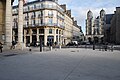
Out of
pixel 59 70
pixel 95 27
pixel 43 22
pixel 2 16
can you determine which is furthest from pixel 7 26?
pixel 95 27

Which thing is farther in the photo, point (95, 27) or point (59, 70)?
point (95, 27)

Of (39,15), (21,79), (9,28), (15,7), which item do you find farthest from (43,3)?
(21,79)

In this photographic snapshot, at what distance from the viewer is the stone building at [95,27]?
4951 inches

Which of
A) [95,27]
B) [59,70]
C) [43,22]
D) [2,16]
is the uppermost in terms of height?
[95,27]

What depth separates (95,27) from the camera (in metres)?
129

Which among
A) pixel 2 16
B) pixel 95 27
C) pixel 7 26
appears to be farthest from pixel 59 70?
pixel 95 27

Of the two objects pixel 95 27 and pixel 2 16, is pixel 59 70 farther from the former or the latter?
pixel 95 27

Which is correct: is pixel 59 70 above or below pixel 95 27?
below

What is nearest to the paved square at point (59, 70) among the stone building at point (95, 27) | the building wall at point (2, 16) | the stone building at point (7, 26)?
the stone building at point (7, 26)

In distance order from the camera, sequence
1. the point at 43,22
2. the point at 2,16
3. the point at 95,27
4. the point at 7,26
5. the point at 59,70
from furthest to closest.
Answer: the point at 95,27
the point at 43,22
the point at 2,16
the point at 7,26
the point at 59,70

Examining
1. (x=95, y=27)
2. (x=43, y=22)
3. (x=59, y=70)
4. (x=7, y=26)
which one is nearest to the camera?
(x=59, y=70)

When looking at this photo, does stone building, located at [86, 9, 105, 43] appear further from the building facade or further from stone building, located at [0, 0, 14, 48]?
stone building, located at [0, 0, 14, 48]

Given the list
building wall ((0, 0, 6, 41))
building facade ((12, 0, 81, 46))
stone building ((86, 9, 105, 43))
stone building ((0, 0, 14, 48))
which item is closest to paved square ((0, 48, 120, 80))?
stone building ((0, 0, 14, 48))

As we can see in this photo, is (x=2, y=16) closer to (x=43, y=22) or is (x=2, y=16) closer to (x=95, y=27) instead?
(x=43, y=22)
